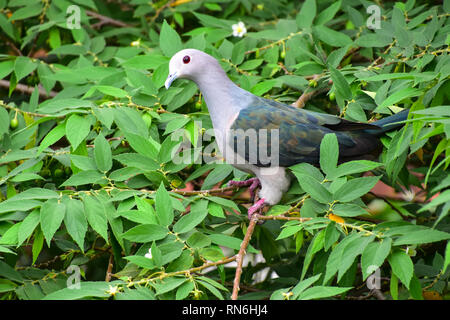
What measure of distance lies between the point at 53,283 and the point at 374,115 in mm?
1756

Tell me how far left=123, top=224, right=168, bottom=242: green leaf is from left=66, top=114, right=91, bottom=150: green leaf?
59 cm

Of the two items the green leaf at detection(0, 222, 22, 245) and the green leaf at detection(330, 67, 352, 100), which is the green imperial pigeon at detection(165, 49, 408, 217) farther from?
the green leaf at detection(0, 222, 22, 245)

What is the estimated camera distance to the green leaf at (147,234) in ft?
7.66

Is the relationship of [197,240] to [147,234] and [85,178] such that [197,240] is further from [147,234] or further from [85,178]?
[85,178]

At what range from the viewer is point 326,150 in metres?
2.53

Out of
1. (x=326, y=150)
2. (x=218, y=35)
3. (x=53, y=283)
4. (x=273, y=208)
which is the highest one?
(x=218, y=35)

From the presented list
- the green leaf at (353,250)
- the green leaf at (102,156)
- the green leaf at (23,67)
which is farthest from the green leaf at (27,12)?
the green leaf at (353,250)

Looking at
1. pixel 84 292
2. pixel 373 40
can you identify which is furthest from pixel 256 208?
pixel 373 40

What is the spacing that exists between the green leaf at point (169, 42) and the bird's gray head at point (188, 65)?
0.39 m

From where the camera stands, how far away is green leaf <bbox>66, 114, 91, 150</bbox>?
8.96 feet
